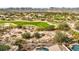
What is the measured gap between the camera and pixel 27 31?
2.46 m

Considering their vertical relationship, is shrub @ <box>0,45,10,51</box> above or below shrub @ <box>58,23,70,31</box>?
below

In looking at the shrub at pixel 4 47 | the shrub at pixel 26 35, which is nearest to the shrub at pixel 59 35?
the shrub at pixel 26 35

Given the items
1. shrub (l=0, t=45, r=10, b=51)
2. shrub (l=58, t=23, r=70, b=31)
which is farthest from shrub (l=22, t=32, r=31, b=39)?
shrub (l=58, t=23, r=70, b=31)

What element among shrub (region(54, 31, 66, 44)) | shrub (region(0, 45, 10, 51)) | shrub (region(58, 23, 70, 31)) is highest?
shrub (region(58, 23, 70, 31))

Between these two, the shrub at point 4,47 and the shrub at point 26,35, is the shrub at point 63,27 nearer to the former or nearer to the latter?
the shrub at point 26,35

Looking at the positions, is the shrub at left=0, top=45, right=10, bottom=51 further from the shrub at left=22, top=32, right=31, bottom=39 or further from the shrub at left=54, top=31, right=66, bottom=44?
the shrub at left=54, top=31, right=66, bottom=44

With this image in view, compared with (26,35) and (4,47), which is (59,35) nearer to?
(26,35)

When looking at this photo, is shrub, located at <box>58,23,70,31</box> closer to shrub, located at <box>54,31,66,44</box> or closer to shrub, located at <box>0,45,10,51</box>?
shrub, located at <box>54,31,66,44</box>

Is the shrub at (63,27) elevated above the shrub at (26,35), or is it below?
above

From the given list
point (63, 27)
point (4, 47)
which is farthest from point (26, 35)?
point (63, 27)

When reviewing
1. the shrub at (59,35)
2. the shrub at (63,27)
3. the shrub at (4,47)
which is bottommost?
the shrub at (4,47)

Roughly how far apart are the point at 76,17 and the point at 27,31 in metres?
0.53

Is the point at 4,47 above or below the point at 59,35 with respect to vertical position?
below
